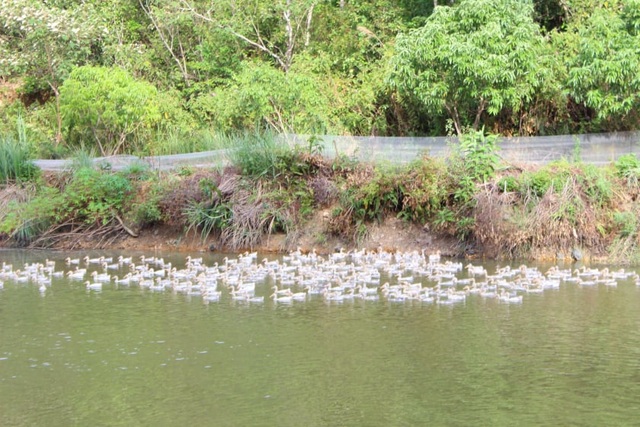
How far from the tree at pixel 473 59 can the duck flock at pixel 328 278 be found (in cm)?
530

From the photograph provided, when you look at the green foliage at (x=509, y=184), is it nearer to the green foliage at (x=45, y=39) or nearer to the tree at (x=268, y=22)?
the tree at (x=268, y=22)

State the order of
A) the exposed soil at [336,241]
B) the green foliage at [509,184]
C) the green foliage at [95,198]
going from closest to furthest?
the green foliage at [509,184]
the exposed soil at [336,241]
the green foliage at [95,198]

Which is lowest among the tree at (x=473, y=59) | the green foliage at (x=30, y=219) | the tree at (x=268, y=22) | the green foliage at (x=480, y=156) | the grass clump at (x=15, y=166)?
the green foliage at (x=30, y=219)

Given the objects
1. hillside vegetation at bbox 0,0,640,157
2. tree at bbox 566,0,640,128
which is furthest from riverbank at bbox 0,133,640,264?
hillside vegetation at bbox 0,0,640,157

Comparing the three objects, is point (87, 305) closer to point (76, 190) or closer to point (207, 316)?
point (207, 316)

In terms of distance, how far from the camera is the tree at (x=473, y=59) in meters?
25.4

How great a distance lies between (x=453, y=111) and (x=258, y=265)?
8.78 meters

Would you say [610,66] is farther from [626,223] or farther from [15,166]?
[15,166]

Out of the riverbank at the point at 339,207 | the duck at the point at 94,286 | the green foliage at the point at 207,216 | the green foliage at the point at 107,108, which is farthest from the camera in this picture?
the green foliage at the point at 107,108

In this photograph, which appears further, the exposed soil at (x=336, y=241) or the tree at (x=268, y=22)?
the tree at (x=268, y=22)

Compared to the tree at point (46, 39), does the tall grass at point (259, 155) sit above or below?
below

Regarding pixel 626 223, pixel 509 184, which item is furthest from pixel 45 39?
pixel 626 223

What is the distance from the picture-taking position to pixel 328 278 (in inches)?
760

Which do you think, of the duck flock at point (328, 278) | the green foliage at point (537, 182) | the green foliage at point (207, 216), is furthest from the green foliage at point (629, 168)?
the green foliage at point (207, 216)
